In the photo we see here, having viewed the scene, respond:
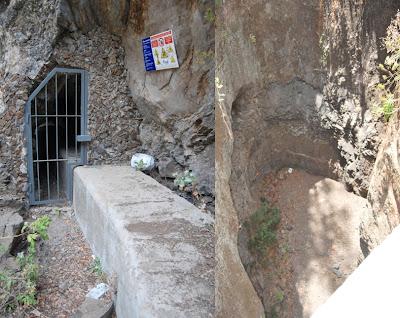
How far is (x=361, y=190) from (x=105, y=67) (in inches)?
173

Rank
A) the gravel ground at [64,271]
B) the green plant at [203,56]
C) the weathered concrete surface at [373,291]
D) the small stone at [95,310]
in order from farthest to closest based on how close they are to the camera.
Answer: the green plant at [203,56], the gravel ground at [64,271], the small stone at [95,310], the weathered concrete surface at [373,291]

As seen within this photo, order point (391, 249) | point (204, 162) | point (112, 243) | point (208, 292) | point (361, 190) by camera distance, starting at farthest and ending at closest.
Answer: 1. point (204, 162)
2. point (112, 243)
3. point (208, 292)
4. point (361, 190)
5. point (391, 249)

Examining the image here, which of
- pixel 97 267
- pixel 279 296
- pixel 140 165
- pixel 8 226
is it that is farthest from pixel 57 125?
pixel 279 296

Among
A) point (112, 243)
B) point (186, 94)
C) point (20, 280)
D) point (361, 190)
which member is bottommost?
point (20, 280)

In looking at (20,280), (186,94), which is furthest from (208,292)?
(186,94)

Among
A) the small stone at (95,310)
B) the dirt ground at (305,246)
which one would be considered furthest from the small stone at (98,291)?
the dirt ground at (305,246)

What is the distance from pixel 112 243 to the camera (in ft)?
9.98

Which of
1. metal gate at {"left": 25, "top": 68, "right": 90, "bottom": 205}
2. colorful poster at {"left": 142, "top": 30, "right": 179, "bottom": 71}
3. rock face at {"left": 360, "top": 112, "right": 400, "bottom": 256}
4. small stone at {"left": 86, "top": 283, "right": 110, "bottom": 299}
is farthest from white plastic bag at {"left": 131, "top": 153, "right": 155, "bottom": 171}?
rock face at {"left": 360, "top": 112, "right": 400, "bottom": 256}

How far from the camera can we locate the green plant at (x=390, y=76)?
1255 mm

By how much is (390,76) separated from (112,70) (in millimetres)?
4471

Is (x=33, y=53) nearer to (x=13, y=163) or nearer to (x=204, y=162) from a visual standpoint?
(x=13, y=163)

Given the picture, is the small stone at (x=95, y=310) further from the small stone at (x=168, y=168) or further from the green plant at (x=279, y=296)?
the small stone at (x=168, y=168)

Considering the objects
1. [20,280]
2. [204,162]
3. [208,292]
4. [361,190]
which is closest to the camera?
[361,190]

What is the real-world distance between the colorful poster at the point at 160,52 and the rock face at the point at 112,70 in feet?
0.29
